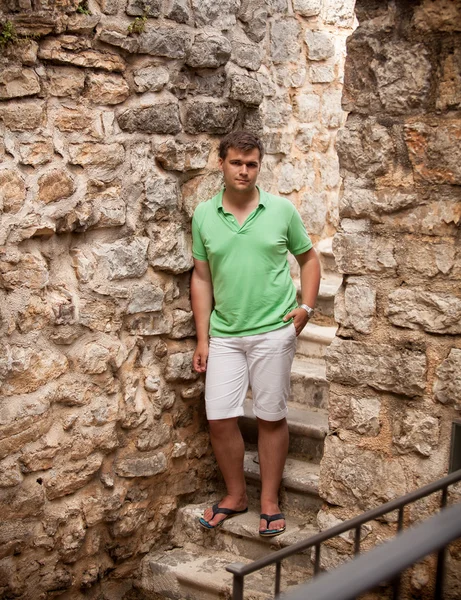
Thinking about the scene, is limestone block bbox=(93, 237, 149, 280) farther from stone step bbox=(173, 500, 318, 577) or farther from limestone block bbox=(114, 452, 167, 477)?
stone step bbox=(173, 500, 318, 577)

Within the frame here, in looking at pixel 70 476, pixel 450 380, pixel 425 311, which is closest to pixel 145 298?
pixel 70 476

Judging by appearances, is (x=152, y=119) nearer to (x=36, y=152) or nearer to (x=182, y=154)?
(x=182, y=154)

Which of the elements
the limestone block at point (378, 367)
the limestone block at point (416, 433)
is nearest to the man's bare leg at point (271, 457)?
the limestone block at point (378, 367)

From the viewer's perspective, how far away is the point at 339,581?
113 cm

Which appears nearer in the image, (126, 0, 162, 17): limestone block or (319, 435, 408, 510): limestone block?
(319, 435, 408, 510): limestone block

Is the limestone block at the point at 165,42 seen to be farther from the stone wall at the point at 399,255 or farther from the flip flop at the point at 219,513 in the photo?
the flip flop at the point at 219,513

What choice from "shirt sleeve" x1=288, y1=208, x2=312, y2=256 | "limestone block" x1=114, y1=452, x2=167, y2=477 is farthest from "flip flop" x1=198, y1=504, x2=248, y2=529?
"shirt sleeve" x1=288, y1=208, x2=312, y2=256

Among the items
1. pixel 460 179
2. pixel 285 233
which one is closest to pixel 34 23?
pixel 285 233

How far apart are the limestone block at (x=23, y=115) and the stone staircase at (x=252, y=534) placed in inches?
70.6

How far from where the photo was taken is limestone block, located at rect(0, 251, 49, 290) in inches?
125

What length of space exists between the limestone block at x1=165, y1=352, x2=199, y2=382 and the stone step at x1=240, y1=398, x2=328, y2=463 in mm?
505

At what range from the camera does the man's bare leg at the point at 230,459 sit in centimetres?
379

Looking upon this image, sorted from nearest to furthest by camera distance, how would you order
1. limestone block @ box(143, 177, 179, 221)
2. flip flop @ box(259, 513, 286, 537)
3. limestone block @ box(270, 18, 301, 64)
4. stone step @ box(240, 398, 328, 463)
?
limestone block @ box(143, 177, 179, 221), flip flop @ box(259, 513, 286, 537), stone step @ box(240, 398, 328, 463), limestone block @ box(270, 18, 301, 64)

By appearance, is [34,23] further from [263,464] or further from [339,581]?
[339,581]
